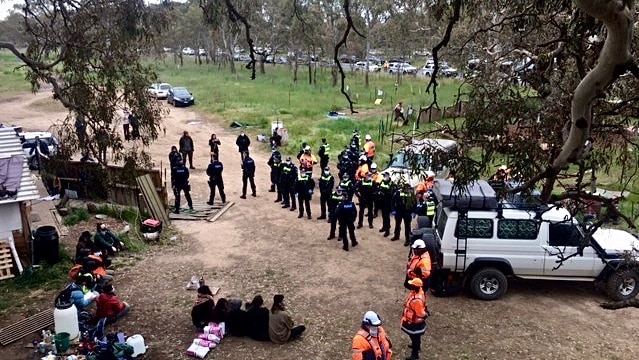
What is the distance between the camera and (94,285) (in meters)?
10.7

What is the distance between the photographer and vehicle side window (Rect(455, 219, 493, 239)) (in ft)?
34.8

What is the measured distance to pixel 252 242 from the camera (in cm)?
1406

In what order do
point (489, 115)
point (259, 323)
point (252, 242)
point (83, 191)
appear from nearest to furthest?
1. point (489, 115)
2. point (259, 323)
3. point (252, 242)
4. point (83, 191)

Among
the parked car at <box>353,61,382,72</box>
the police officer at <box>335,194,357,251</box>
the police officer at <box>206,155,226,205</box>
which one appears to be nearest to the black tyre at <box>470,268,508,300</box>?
the police officer at <box>335,194,357,251</box>

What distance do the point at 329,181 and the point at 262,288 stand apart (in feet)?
14.2

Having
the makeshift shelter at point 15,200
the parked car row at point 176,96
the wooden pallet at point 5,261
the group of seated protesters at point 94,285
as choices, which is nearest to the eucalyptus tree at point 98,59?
the makeshift shelter at point 15,200

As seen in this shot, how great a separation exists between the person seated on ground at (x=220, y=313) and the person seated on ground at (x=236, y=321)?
0.20 feet

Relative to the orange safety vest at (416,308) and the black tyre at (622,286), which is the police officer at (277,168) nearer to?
the orange safety vest at (416,308)

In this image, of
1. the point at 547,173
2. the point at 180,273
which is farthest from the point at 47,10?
the point at 547,173

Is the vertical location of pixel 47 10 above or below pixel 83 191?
above

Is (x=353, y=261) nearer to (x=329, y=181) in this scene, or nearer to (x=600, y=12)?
(x=329, y=181)

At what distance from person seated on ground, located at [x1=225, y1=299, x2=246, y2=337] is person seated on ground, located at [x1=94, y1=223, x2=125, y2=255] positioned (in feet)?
14.2

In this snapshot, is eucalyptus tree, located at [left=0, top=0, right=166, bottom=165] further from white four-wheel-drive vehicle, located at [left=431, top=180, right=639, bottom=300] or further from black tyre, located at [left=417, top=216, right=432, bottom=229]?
white four-wheel-drive vehicle, located at [left=431, top=180, right=639, bottom=300]

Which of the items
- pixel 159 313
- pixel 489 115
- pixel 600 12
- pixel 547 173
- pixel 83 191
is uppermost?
pixel 600 12
